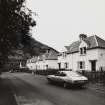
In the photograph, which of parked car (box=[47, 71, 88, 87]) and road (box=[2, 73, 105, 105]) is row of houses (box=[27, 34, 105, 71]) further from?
road (box=[2, 73, 105, 105])

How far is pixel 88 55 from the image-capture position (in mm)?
34094

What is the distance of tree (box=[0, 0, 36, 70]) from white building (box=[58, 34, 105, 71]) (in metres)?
15.8

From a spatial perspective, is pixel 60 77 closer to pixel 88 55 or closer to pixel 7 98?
pixel 7 98

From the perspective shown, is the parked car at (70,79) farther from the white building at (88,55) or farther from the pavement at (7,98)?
the white building at (88,55)

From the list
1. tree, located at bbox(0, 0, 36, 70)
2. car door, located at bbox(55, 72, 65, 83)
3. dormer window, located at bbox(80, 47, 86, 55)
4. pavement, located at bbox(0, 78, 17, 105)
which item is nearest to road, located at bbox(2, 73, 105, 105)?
pavement, located at bbox(0, 78, 17, 105)

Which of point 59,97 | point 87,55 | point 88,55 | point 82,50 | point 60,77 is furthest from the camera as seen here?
point 82,50

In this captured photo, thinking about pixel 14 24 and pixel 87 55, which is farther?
pixel 87 55

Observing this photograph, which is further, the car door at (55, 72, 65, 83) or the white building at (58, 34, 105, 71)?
the white building at (58, 34, 105, 71)

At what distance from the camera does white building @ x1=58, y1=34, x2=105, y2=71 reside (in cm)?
3181

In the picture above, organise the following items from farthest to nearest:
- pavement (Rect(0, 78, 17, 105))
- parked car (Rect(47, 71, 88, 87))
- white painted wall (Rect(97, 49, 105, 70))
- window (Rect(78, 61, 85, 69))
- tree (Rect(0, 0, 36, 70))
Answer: window (Rect(78, 61, 85, 69)), white painted wall (Rect(97, 49, 105, 70)), parked car (Rect(47, 71, 88, 87)), tree (Rect(0, 0, 36, 70)), pavement (Rect(0, 78, 17, 105))

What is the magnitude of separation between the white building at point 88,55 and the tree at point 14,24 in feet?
51.9

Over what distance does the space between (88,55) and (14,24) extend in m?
19.6

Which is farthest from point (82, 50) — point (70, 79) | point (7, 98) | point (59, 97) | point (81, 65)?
point (7, 98)

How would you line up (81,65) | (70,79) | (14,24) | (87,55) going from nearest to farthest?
(14,24) < (70,79) < (87,55) < (81,65)
